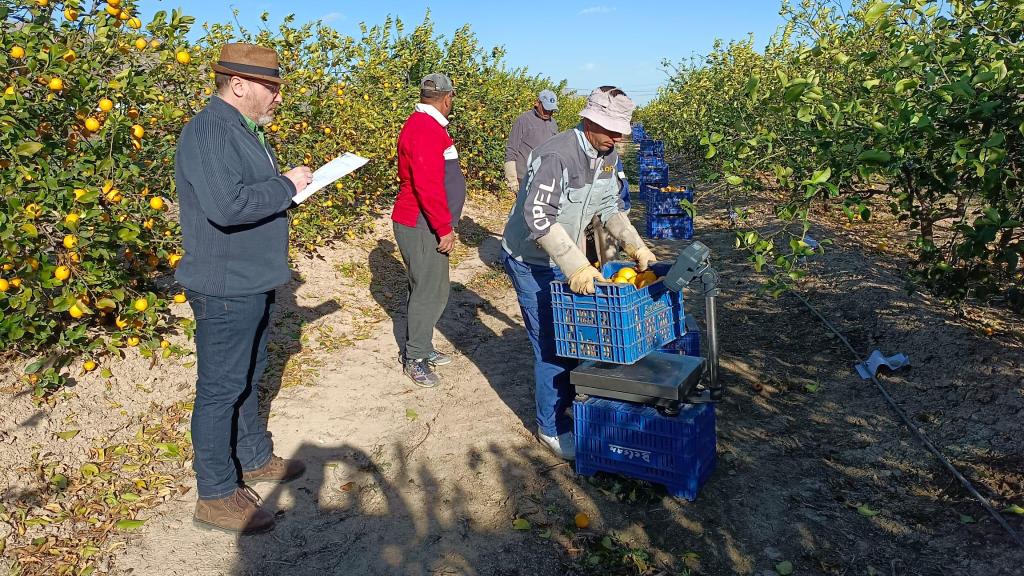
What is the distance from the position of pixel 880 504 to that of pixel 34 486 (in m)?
4.46

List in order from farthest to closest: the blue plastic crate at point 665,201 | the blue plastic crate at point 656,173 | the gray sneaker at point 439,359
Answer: the blue plastic crate at point 656,173 → the blue plastic crate at point 665,201 → the gray sneaker at point 439,359

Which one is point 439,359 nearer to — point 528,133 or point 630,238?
point 630,238

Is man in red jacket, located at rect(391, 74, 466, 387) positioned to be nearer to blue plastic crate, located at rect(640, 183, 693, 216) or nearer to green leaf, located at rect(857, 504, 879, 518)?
green leaf, located at rect(857, 504, 879, 518)

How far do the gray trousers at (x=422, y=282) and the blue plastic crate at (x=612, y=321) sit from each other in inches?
67.1

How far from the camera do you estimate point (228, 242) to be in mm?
3043

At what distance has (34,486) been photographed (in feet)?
11.8

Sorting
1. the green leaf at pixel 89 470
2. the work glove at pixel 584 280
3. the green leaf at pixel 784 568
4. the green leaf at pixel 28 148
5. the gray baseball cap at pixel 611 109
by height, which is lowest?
the green leaf at pixel 784 568

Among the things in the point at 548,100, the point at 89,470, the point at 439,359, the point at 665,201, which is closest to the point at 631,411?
the point at 439,359

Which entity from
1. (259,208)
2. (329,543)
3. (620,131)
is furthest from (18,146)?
(620,131)

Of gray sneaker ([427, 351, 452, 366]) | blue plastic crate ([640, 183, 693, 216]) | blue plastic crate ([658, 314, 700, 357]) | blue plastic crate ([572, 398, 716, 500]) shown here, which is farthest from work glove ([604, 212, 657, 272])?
blue plastic crate ([640, 183, 693, 216])

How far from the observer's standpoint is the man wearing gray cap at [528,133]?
7.62 m

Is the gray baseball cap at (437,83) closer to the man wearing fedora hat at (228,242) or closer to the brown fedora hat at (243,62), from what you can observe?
the man wearing fedora hat at (228,242)

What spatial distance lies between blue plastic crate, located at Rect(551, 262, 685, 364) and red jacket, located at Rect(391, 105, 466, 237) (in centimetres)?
159

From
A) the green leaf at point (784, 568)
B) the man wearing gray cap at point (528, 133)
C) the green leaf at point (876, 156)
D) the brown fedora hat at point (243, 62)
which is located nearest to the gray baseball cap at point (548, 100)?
the man wearing gray cap at point (528, 133)
